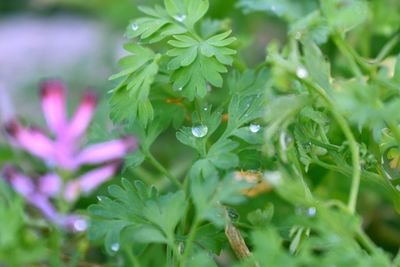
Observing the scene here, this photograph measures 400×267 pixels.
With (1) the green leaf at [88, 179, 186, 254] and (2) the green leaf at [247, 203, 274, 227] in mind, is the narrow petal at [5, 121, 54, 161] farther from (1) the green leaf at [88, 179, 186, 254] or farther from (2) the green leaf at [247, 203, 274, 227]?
(2) the green leaf at [247, 203, 274, 227]

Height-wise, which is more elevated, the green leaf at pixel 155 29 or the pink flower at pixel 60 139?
the pink flower at pixel 60 139

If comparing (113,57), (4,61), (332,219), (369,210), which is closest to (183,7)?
(332,219)

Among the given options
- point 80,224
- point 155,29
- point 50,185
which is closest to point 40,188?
point 50,185

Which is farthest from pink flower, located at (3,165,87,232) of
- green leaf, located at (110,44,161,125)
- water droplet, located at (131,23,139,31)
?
water droplet, located at (131,23,139,31)

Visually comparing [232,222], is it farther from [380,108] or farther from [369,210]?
[369,210]

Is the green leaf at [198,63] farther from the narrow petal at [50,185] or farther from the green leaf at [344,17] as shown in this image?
the narrow petal at [50,185]

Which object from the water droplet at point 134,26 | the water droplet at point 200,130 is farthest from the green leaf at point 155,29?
the water droplet at point 200,130
